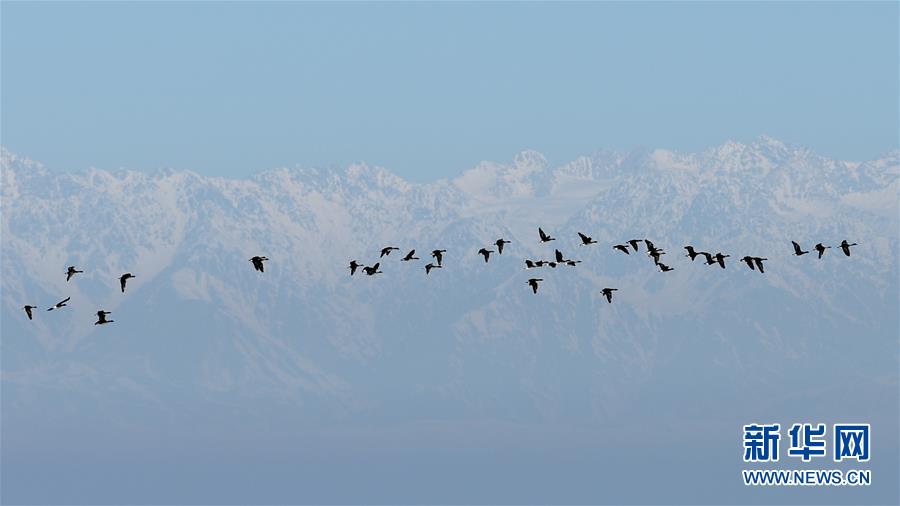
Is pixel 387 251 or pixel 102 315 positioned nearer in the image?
pixel 102 315

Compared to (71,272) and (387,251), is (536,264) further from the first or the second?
(71,272)

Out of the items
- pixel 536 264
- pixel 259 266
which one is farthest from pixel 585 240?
pixel 259 266

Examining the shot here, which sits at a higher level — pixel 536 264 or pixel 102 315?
pixel 536 264

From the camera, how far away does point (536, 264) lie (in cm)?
15212

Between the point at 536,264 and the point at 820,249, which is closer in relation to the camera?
the point at 820,249

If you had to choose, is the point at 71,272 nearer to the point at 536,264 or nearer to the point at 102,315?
the point at 102,315

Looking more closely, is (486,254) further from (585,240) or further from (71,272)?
(71,272)

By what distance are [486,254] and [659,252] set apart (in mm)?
14271

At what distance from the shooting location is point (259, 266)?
142375 millimetres

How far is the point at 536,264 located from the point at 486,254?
20.7ft

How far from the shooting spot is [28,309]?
14150 cm

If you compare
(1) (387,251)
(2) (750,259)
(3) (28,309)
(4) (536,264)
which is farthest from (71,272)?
(2) (750,259)

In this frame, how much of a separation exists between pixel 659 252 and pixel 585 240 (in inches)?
219

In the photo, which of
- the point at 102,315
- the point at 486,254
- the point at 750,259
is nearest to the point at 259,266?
the point at 102,315
